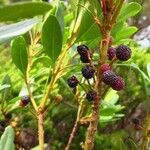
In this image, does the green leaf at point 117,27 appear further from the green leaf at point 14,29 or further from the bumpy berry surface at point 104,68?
the green leaf at point 14,29

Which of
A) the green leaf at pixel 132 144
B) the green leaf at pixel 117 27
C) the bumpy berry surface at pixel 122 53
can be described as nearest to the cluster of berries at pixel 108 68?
the bumpy berry surface at pixel 122 53

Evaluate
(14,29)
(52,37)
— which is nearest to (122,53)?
(52,37)

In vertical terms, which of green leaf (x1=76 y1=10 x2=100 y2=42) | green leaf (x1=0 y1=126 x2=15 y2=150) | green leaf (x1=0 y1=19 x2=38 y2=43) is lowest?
green leaf (x1=0 y1=126 x2=15 y2=150)

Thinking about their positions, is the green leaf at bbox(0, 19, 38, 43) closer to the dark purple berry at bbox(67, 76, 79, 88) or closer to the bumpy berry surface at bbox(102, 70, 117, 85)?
the bumpy berry surface at bbox(102, 70, 117, 85)

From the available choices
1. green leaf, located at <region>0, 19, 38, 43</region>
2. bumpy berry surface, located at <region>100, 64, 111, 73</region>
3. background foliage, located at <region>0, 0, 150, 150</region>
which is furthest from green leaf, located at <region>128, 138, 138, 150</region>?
green leaf, located at <region>0, 19, 38, 43</region>

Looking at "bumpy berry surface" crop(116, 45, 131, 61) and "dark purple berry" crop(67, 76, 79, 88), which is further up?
"bumpy berry surface" crop(116, 45, 131, 61)

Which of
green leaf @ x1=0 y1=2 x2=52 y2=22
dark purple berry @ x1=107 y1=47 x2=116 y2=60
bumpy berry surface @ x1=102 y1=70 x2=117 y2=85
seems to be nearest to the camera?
green leaf @ x1=0 y1=2 x2=52 y2=22
